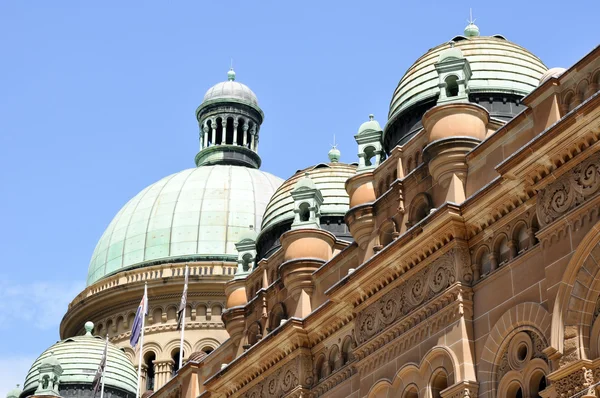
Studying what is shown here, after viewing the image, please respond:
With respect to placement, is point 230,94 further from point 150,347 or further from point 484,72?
point 484,72

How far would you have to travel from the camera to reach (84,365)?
63969mm

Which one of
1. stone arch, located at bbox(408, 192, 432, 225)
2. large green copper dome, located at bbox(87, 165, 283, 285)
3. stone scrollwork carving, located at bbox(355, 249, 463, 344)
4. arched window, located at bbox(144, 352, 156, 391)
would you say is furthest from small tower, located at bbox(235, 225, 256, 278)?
arched window, located at bbox(144, 352, 156, 391)

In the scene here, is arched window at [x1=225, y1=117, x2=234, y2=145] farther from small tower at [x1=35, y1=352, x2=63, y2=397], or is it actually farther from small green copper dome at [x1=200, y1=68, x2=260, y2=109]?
small tower at [x1=35, y1=352, x2=63, y2=397]

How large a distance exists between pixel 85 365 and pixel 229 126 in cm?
2872

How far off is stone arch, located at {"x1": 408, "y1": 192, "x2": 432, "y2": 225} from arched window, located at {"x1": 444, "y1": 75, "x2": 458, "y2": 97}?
10.4ft

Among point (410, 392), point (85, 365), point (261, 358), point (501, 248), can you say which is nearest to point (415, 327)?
point (410, 392)

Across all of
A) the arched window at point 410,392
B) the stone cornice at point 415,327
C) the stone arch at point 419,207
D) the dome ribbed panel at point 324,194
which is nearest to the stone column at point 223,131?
the dome ribbed panel at point 324,194

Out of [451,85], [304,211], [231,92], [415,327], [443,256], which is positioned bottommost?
[415,327]

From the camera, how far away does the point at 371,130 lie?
131ft

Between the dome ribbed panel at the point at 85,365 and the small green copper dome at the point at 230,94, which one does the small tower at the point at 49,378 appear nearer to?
the dome ribbed panel at the point at 85,365

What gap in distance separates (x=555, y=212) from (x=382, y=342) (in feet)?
24.6

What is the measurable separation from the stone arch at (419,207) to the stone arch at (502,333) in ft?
17.3

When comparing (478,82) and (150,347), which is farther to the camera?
(150,347)

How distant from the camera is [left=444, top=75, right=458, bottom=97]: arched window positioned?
35.6m
